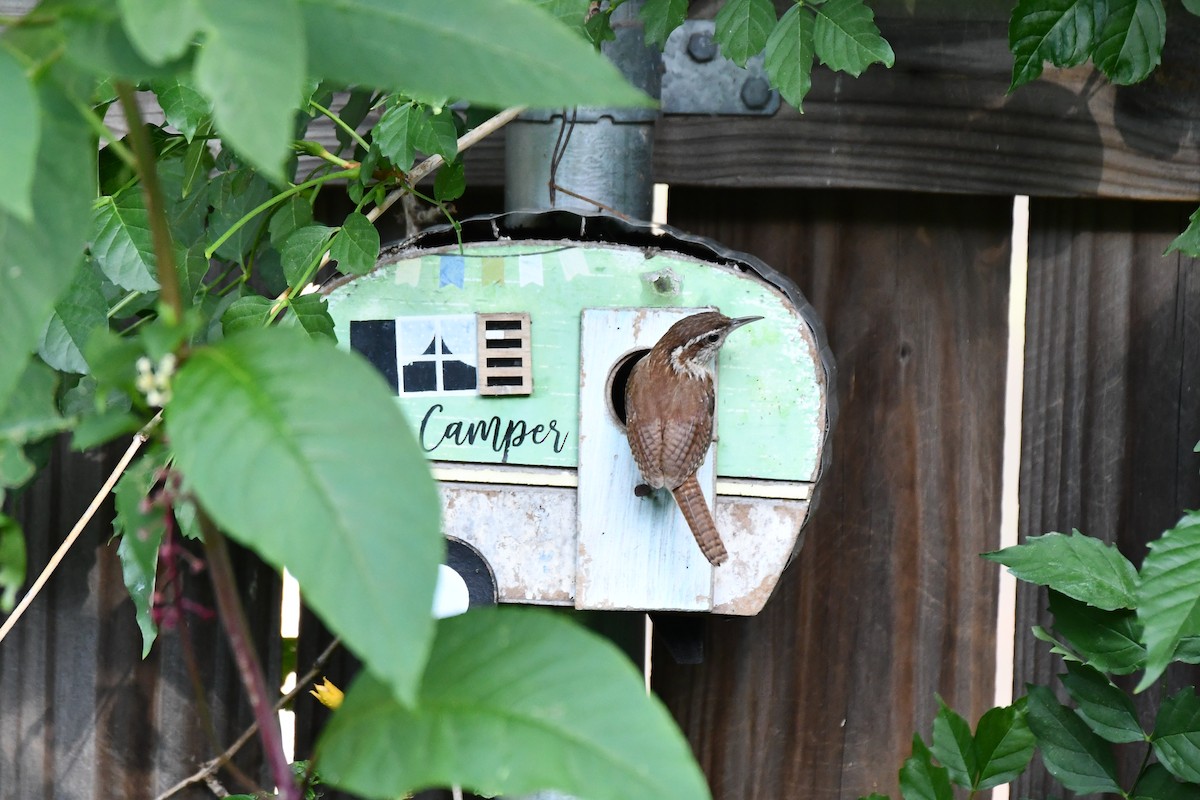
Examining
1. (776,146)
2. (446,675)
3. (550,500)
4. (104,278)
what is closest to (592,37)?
(776,146)

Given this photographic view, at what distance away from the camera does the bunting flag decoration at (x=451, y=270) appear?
4.75 ft

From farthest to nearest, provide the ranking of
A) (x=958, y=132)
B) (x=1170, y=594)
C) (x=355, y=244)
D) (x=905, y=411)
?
(x=905, y=411)
(x=958, y=132)
(x=355, y=244)
(x=1170, y=594)

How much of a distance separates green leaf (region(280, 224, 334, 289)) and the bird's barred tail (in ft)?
1.71

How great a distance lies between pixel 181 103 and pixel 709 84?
758mm

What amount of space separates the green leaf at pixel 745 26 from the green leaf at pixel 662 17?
51 millimetres

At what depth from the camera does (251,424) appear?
49cm

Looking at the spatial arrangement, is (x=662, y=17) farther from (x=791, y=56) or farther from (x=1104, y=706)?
(x=1104, y=706)

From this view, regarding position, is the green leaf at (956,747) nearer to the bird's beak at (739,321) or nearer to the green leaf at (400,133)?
the bird's beak at (739,321)

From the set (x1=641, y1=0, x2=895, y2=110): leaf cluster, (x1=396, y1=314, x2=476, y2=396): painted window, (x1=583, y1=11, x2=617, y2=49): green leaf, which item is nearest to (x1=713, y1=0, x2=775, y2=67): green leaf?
(x1=641, y1=0, x2=895, y2=110): leaf cluster

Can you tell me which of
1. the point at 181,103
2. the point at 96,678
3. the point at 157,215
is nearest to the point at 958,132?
the point at 181,103

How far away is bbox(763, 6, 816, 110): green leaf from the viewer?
54.9 inches

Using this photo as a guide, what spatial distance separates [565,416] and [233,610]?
929 mm

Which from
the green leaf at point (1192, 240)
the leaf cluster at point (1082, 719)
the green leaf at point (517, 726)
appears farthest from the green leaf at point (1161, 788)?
the green leaf at point (517, 726)

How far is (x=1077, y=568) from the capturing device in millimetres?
1308
